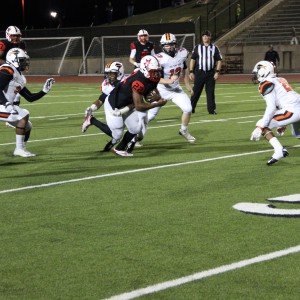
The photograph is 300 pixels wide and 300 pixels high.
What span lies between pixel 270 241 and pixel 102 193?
103 inches

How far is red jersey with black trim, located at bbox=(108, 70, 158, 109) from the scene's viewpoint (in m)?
10.9

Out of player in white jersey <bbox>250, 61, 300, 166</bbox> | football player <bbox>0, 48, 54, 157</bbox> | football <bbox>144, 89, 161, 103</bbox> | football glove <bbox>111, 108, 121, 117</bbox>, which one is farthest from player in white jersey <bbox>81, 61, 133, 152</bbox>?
player in white jersey <bbox>250, 61, 300, 166</bbox>

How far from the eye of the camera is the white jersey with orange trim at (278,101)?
9.85 meters

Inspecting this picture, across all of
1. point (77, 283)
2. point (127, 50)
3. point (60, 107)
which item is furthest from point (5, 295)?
point (127, 50)

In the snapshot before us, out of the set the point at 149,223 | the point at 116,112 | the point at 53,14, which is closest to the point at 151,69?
the point at 116,112

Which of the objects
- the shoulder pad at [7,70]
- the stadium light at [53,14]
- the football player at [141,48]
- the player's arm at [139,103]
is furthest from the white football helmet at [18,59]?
the stadium light at [53,14]

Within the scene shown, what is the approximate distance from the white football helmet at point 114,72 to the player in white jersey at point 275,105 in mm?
2624

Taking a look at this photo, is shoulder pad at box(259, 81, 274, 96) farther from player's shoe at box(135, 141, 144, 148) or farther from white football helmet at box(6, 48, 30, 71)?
white football helmet at box(6, 48, 30, 71)

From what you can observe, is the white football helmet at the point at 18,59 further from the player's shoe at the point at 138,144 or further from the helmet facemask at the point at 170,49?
the helmet facemask at the point at 170,49

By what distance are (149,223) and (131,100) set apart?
14.9 ft

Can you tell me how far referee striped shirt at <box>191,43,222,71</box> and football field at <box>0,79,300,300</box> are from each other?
5.32 meters

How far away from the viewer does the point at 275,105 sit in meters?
10.0

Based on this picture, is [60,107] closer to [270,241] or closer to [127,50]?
[270,241]

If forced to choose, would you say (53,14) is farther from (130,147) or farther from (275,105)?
(275,105)
